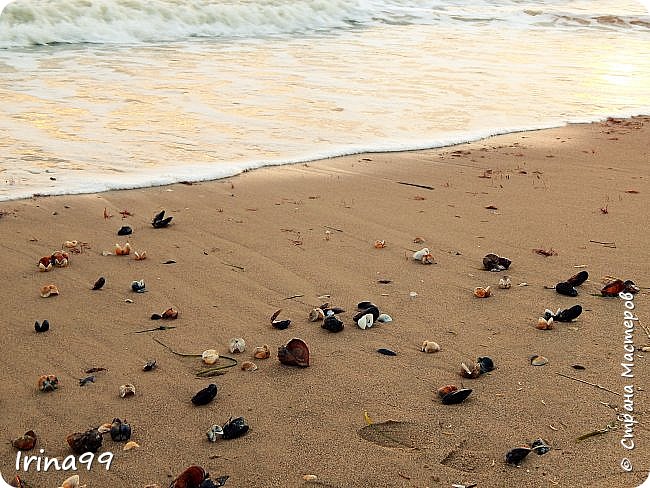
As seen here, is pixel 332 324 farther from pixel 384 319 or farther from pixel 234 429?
pixel 234 429

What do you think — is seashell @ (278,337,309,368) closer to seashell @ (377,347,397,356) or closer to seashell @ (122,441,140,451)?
seashell @ (377,347,397,356)

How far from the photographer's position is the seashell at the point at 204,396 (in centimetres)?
258

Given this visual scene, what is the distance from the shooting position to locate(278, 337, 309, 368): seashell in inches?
111

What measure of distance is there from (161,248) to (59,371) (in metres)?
1.32

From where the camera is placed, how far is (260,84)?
8664mm

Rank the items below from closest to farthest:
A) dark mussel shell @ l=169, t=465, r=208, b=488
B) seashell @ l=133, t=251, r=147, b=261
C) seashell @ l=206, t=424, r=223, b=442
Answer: dark mussel shell @ l=169, t=465, r=208, b=488
seashell @ l=206, t=424, r=223, b=442
seashell @ l=133, t=251, r=147, b=261

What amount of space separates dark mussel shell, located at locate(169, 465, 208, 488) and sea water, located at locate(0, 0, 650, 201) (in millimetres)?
3088

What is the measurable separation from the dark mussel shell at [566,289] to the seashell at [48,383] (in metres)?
2.04

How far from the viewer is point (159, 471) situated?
2.25m

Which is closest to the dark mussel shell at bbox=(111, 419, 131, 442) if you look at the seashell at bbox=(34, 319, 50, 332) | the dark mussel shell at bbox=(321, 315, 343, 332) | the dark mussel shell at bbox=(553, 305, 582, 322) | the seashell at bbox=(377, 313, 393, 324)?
the seashell at bbox=(34, 319, 50, 332)

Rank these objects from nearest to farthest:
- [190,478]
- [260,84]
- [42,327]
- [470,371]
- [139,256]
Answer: [190,478] → [470,371] → [42,327] → [139,256] → [260,84]

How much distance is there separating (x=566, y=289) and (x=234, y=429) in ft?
5.49

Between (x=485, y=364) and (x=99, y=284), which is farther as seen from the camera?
(x=99, y=284)

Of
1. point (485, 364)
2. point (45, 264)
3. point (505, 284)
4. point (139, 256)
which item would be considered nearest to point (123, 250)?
point (139, 256)
